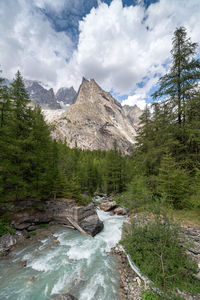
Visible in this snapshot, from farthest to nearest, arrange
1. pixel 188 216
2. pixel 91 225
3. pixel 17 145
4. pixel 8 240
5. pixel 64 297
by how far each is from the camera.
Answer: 1. pixel 91 225
2. pixel 17 145
3. pixel 8 240
4. pixel 188 216
5. pixel 64 297

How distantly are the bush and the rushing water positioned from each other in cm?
226

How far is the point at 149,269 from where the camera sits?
20.0 feet

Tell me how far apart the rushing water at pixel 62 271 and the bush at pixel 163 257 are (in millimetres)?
2265

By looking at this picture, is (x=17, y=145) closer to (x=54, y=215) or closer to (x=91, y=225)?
(x=54, y=215)

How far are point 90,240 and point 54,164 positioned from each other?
1378 cm

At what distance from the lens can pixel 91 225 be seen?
13.5 m

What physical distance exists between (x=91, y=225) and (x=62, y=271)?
5.71 meters

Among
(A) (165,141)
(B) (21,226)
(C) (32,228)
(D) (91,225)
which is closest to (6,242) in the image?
(B) (21,226)

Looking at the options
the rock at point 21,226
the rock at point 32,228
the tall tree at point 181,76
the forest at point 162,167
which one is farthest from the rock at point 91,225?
the tall tree at point 181,76

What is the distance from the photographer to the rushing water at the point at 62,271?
6.61 m

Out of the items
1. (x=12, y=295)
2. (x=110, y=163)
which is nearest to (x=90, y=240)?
(x=12, y=295)

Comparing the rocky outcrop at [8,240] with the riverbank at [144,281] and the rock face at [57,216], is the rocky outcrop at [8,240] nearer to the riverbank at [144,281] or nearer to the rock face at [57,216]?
the rock face at [57,216]

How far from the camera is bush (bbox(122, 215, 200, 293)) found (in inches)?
218

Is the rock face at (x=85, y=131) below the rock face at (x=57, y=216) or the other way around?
the other way around
